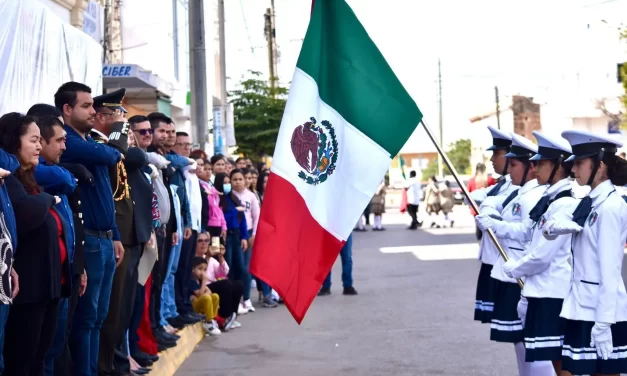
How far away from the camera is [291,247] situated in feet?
22.7

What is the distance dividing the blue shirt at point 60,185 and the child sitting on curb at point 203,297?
5.34 meters

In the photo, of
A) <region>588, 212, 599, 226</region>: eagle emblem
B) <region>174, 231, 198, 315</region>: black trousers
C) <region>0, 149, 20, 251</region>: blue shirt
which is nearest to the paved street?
<region>174, 231, 198, 315</region>: black trousers

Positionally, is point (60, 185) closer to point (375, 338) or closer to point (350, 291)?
point (375, 338)

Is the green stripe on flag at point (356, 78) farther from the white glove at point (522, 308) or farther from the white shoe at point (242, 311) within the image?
the white shoe at point (242, 311)

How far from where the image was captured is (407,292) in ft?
53.3

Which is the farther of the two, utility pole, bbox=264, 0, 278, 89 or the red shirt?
utility pole, bbox=264, 0, 278, 89

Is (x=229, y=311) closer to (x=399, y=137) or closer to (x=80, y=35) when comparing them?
(x=80, y=35)

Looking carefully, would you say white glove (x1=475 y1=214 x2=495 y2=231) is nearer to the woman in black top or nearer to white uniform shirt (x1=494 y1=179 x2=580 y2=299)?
white uniform shirt (x1=494 y1=179 x2=580 y2=299)

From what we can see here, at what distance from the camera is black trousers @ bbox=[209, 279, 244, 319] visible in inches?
498

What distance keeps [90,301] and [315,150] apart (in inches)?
74.0

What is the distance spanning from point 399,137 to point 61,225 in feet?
7.24

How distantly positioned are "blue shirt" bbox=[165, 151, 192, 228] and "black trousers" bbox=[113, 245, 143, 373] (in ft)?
7.92

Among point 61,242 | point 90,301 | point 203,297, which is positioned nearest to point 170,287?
point 203,297

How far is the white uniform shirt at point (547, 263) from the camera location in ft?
23.9
